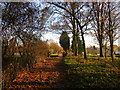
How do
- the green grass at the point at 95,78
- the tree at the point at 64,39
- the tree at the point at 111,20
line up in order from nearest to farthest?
the green grass at the point at 95,78, the tree at the point at 111,20, the tree at the point at 64,39

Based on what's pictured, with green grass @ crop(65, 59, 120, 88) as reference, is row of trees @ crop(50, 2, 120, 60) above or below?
above

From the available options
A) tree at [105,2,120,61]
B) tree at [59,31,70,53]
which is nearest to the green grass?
tree at [105,2,120,61]

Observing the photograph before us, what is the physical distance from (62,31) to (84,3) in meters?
4.62

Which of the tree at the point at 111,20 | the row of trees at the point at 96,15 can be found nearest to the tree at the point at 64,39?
the row of trees at the point at 96,15

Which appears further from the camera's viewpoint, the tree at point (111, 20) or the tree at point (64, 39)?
the tree at point (64, 39)

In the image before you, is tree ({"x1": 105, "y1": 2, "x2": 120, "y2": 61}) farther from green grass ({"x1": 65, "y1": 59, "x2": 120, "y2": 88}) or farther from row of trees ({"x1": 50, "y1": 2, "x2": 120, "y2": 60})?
green grass ({"x1": 65, "y1": 59, "x2": 120, "y2": 88})

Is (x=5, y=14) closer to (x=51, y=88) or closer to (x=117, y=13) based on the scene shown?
(x=51, y=88)

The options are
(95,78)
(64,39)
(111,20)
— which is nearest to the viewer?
(95,78)

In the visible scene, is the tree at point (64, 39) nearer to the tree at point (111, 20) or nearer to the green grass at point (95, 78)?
the tree at point (111, 20)

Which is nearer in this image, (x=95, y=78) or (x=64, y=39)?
(x=95, y=78)

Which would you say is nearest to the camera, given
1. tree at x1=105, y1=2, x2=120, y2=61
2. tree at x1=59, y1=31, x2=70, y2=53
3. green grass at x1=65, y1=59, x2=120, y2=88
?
green grass at x1=65, y1=59, x2=120, y2=88

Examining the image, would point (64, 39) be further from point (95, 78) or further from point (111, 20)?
point (95, 78)

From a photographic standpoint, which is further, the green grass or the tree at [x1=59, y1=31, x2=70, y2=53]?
the tree at [x1=59, y1=31, x2=70, y2=53]

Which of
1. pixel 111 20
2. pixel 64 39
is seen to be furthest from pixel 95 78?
pixel 64 39
